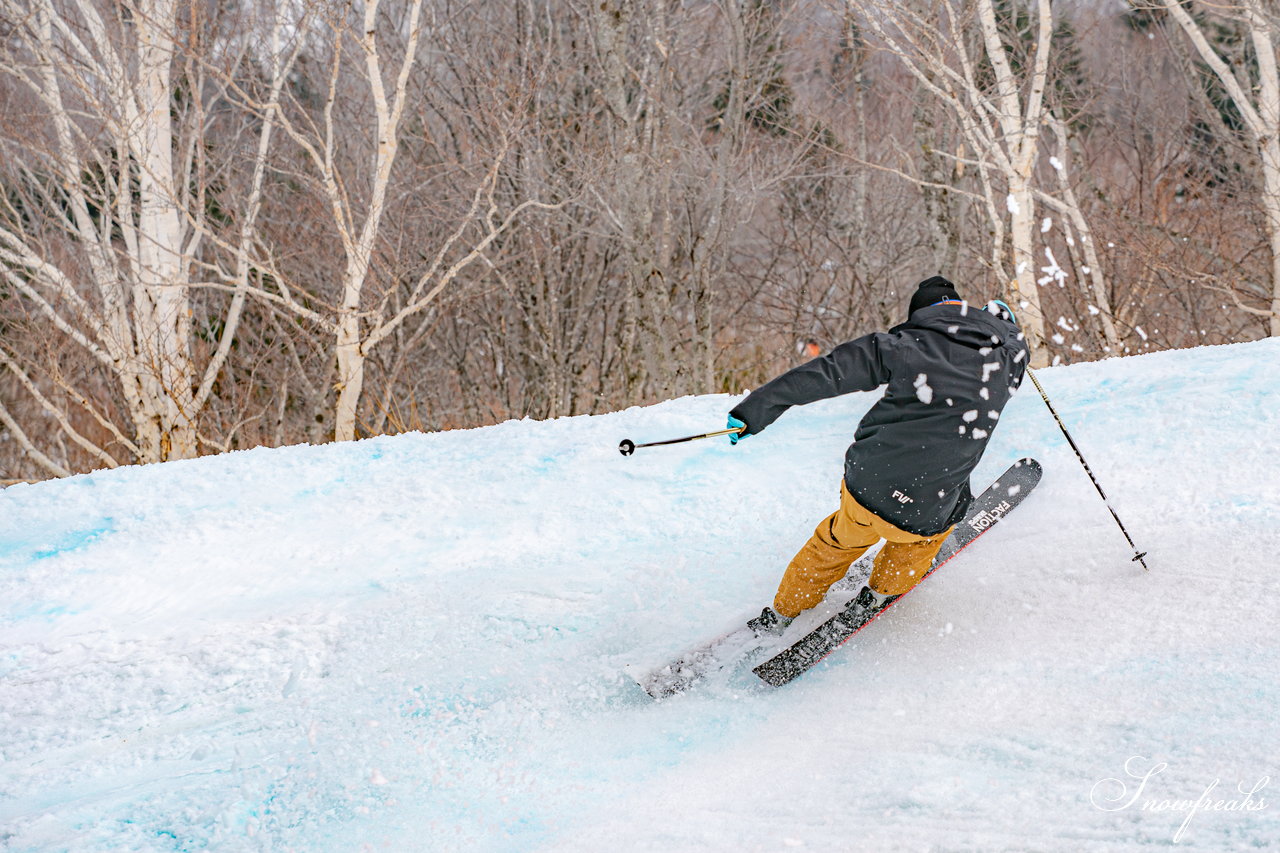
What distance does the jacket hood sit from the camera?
329 centimetres

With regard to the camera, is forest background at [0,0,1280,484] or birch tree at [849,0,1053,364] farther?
forest background at [0,0,1280,484]

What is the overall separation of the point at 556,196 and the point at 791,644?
8.80 meters

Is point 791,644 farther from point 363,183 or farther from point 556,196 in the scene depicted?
point 363,183

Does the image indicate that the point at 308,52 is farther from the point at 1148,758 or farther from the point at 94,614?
the point at 1148,758

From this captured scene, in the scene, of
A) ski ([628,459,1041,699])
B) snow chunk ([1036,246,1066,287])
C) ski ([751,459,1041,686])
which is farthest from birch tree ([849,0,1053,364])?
ski ([628,459,1041,699])

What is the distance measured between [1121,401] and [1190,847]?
3.78 meters

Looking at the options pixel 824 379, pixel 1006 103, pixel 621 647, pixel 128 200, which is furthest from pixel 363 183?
pixel 824 379

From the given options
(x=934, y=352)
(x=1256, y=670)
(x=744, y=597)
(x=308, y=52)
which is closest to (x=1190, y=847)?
(x=1256, y=670)

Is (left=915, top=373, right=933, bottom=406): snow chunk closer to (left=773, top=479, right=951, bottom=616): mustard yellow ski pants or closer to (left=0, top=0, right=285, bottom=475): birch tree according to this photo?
(left=773, top=479, right=951, bottom=616): mustard yellow ski pants

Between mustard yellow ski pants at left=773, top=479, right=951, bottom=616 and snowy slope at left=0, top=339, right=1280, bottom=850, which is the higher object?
mustard yellow ski pants at left=773, top=479, right=951, bottom=616

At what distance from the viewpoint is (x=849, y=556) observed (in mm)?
3646

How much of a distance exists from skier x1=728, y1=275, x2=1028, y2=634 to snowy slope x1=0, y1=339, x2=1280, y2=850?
0.65m

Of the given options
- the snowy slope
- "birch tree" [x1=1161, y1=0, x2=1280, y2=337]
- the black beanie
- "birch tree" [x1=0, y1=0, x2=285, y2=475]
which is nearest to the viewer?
the snowy slope

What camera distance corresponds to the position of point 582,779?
305cm
